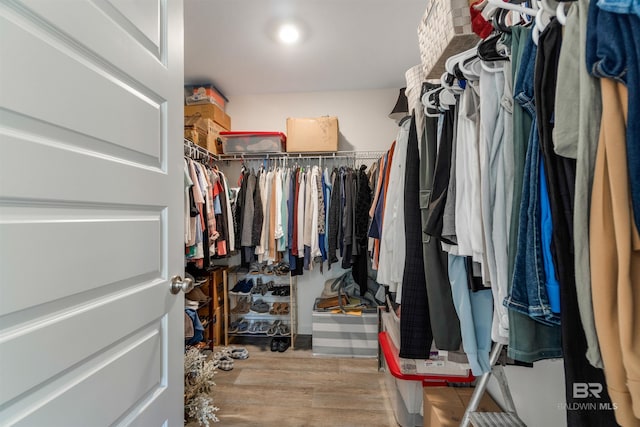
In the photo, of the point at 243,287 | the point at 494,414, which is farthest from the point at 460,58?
the point at 243,287

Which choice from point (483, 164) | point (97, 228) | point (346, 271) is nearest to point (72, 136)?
point (97, 228)

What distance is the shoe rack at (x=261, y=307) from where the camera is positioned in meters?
2.64

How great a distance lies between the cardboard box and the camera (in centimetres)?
258

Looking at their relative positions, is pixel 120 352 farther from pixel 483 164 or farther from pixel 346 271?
pixel 346 271

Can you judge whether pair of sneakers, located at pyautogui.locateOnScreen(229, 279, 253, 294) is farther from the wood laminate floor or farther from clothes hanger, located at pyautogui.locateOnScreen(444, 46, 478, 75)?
clothes hanger, located at pyautogui.locateOnScreen(444, 46, 478, 75)

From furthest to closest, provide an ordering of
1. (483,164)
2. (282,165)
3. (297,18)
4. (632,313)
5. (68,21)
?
(282,165)
(297,18)
(483,164)
(68,21)
(632,313)

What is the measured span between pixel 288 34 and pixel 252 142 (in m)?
0.99

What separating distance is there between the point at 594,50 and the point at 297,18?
184cm

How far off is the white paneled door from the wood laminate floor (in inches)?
40.9

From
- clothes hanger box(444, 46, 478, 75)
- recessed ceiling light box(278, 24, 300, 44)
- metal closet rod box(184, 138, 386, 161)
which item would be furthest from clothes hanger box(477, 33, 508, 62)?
metal closet rod box(184, 138, 386, 161)

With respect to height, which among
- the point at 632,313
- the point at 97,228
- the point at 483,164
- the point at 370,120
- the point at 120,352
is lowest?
the point at 120,352

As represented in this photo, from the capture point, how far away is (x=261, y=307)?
273 centimetres

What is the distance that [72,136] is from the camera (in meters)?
0.55

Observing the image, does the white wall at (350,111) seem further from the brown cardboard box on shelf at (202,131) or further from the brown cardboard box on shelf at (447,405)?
the brown cardboard box on shelf at (447,405)
